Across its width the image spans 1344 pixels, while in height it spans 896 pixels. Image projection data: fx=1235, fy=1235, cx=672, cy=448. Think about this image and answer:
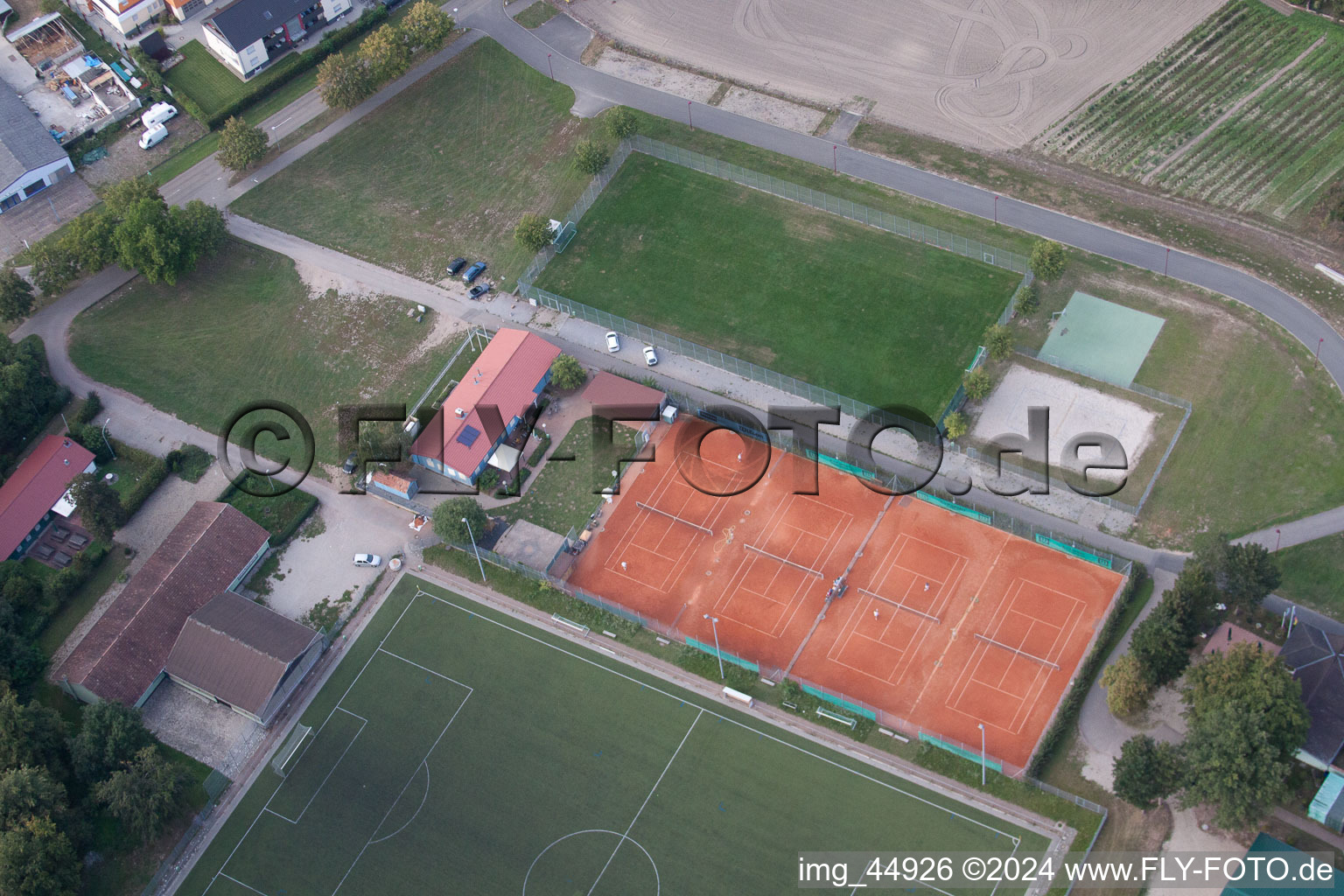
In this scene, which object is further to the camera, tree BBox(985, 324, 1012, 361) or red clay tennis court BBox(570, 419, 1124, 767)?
tree BBox(985, 324, 1012, 361)

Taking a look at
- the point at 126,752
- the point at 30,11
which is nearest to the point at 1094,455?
the point at 126,752

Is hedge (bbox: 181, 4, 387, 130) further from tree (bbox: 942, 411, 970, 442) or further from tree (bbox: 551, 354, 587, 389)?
tree (bbox: 942, 411, 970, 442)

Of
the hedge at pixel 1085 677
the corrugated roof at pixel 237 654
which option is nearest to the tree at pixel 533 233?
the corrugated roof at pixel 237 654

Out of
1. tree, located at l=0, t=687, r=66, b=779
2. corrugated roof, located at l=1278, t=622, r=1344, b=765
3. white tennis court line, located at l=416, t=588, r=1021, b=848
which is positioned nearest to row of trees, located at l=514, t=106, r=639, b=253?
white tennis court line, located at l=416, t=588, r=1021, b=848

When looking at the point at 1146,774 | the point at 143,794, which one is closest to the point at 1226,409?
the point at 1146,774

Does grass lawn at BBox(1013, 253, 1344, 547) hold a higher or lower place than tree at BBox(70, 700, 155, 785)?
higher

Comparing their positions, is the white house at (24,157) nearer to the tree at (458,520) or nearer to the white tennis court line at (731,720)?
the tree at (458,520)

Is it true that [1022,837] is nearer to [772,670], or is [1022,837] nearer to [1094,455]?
[772,670]
